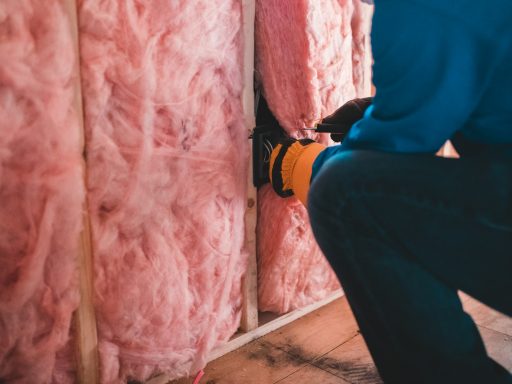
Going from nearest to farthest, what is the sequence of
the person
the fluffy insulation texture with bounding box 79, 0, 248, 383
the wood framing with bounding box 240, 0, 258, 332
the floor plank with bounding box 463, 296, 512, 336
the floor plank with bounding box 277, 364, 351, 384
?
1. the person
2. the fluffy insulation texture with bounding box 79, 0, 248, 383
3. the floor plank with bounding box 277, 364, 351, 384
4. the wood framing with bounding box 240, 0, 258, 332
5. the floor plank with bounding box 463, 296, 512, 336

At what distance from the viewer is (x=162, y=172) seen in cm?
104

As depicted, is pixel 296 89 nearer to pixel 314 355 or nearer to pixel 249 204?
pixel 249 204

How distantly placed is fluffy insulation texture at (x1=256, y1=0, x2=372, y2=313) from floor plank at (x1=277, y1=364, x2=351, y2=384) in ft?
0.88

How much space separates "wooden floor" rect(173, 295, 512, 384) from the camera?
1.14 meters

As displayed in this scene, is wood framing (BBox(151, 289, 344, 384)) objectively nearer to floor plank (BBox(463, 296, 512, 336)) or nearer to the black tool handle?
floor plank (BBox(463, 296, 512, 336))

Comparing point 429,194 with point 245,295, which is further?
point 245,295

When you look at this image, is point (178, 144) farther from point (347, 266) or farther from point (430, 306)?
point (430, 306)

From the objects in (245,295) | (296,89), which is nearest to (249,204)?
(245,295)

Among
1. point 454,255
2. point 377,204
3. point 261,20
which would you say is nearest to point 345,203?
point 377,204

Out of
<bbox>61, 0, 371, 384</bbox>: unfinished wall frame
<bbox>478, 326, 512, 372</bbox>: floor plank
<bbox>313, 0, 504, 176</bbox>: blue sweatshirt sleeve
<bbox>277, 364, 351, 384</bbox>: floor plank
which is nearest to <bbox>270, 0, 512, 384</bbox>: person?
<bbox>313, 0, 504, 176</bbox>: blue sweatshirt sleeve

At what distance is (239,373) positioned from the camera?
1162mm

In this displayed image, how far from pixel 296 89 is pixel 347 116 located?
0.21m

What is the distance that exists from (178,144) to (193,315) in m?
0.46

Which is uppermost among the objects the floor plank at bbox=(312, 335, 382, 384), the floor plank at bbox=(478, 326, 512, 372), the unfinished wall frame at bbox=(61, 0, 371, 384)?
the unfinished wall frame at bbox=(61, 0, 371, 384)
